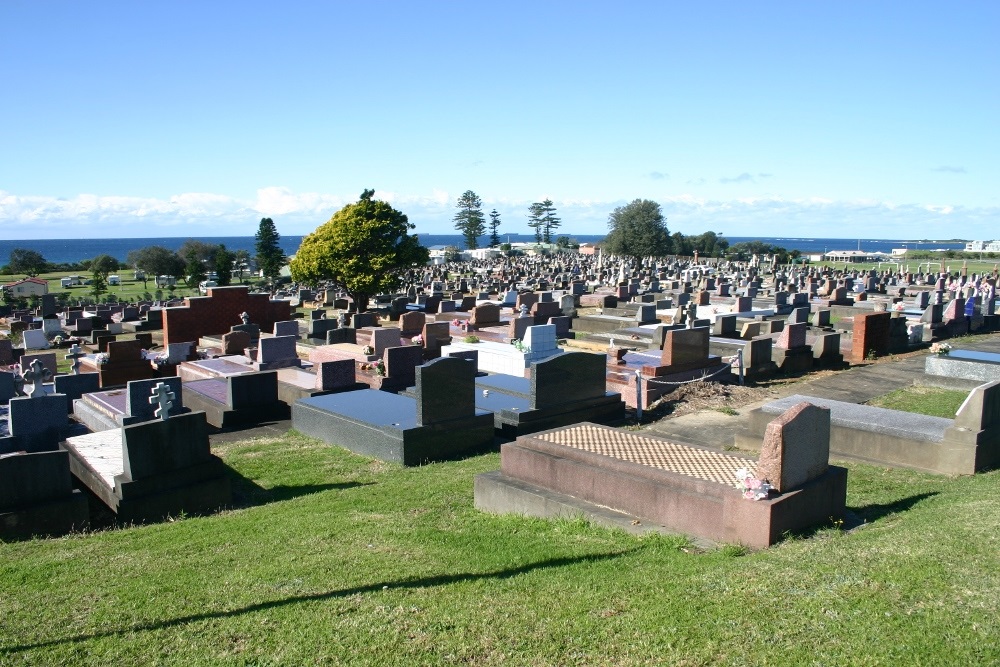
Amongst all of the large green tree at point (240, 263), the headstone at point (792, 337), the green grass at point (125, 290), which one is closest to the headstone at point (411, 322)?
the headstone at point (792, 337)

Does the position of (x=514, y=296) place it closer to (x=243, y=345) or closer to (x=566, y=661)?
(x=243, y=345)

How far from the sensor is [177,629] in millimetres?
4574

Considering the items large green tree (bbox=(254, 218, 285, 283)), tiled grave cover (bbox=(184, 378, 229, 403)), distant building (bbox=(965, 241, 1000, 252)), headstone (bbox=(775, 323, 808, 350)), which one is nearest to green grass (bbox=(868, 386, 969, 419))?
headstone (bbox=(775, 323, 808, 350))

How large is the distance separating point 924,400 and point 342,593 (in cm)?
1306

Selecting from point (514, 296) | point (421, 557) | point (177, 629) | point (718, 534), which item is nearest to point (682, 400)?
point (718, 534)

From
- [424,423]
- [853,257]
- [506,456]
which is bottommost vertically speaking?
[424,423]

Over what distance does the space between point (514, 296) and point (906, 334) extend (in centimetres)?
1644

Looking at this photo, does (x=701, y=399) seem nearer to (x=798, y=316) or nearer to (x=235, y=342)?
(x=798, y=316)

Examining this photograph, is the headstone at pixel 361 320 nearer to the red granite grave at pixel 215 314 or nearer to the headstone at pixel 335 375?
the red granite grave at pixel 215 314

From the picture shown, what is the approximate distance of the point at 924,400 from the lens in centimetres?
1430

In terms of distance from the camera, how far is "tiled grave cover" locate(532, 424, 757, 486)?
23.6 ft

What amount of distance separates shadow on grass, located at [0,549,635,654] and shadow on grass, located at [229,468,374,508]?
3848 mm

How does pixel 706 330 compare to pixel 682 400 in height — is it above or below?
above

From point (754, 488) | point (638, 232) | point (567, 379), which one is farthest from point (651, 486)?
point (638, 232)
